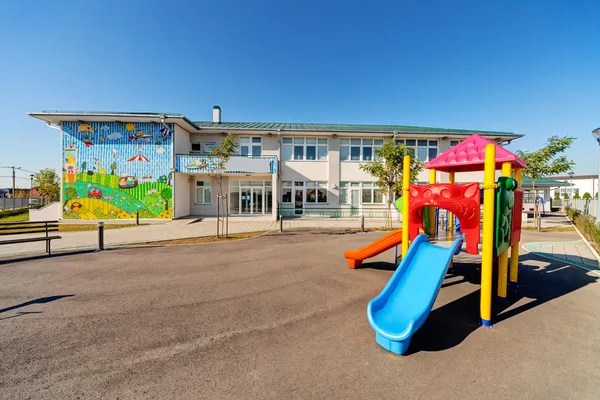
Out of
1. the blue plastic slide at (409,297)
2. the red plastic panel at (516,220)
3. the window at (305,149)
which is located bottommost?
the blue plastic slide at (409,297)

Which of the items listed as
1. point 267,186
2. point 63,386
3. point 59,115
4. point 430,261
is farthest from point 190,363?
point 59,115

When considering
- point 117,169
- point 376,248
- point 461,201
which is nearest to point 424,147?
point 376,248

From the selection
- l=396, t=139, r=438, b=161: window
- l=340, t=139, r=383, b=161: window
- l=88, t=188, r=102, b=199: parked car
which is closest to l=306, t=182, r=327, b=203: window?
l=340, t=139, r=383, b=161: window

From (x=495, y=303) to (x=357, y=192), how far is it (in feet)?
59.8

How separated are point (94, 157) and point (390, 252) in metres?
21.7

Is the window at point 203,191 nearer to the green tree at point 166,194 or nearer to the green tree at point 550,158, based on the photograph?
the green tree at point 166,194

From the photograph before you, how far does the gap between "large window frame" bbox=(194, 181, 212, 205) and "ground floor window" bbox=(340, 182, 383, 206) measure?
11.6 m

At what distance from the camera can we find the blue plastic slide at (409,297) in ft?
10.6

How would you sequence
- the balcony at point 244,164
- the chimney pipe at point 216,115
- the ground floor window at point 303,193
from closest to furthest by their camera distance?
the balcony at point 244,164 < the ground floor window at point 303,193 < the chimney pipe at point 216,115

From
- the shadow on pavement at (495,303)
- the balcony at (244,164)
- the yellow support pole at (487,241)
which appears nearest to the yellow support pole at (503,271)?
the shadow on pavement at (495,303)

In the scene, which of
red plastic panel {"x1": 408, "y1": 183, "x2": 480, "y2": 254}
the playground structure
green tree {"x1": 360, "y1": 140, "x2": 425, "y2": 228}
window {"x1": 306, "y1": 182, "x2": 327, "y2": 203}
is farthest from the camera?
window {"x1": 306, "y1": 182, "x2": 327, "y2": 203}

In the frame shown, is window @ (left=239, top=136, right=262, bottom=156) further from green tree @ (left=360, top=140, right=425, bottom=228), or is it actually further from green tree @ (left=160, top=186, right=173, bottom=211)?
green tree @ (left=360, top=140, right=425, bottom=228)

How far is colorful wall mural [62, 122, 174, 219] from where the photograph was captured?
754 inches

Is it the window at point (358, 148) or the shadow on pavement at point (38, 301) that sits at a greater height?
the window at point (358, 148)
